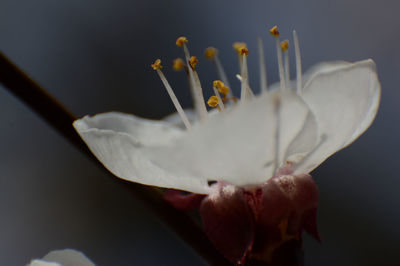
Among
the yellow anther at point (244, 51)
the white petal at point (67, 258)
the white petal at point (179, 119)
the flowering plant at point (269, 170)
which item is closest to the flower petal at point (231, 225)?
the flowering plant at point (269, 170)

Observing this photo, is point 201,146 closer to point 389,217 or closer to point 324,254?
point 324,254

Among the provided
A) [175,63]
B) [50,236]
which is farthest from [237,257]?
[50,236]

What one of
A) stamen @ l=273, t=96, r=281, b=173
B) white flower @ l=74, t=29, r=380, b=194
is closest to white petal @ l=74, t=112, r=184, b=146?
white flower @ l=74, t=29, r=380, b=194

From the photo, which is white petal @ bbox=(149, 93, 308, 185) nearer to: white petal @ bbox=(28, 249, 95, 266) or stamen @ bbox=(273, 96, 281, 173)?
stamen @ bbox=(273, 96, 281, 173)

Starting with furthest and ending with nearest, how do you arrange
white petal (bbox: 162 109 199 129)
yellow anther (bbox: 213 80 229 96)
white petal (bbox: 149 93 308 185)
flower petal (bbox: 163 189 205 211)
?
white petal (bbox: 162 109 199 129), yellow anther (bbox: 213 80 229 96), flower petal (bbox: 163 189 205 211), white petal (bbox: 149 93 308 185)

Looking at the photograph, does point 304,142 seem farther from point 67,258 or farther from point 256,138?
point 67,258

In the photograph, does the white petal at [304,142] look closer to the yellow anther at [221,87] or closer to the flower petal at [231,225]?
the flower petal at [231,225]
